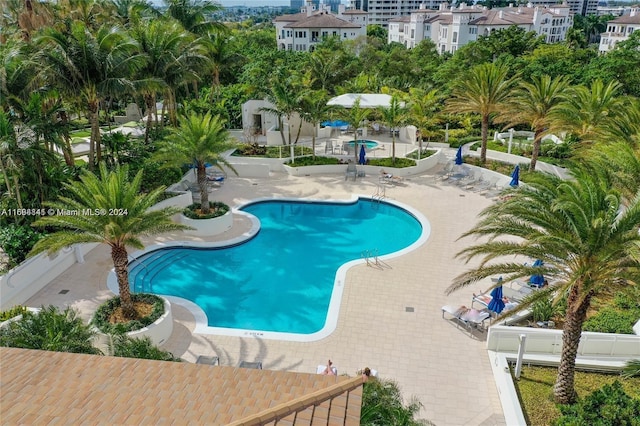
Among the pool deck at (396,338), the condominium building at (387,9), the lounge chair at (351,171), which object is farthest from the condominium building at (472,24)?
the pool deck at (396,338)

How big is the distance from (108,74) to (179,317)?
11.4m

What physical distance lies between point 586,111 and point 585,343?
13.2m

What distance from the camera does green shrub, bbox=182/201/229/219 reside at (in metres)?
20.8

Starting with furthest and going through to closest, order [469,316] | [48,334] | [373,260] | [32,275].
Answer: [373,260], [32,275], [469,316], [48,334]

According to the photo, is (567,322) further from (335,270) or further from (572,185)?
(335,270)

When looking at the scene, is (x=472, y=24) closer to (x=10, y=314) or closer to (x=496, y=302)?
(x=496, y=302)

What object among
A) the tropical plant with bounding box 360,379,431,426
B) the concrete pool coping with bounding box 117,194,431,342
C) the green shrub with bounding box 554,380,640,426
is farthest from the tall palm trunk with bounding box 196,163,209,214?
the green shrub with bounding box 554,380,640,426

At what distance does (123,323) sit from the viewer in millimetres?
13438

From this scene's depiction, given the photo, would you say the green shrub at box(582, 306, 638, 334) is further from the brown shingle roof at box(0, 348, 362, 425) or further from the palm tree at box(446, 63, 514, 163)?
the palm tree at box(446, 63, 514, 163)

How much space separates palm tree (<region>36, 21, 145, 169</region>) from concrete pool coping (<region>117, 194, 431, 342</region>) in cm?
708

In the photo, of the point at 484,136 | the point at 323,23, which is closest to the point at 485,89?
the point at 484,136

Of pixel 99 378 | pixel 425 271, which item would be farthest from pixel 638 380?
pixel 99 378

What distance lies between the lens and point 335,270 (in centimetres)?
1839

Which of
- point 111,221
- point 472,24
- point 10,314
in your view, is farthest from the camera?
point 472,24
